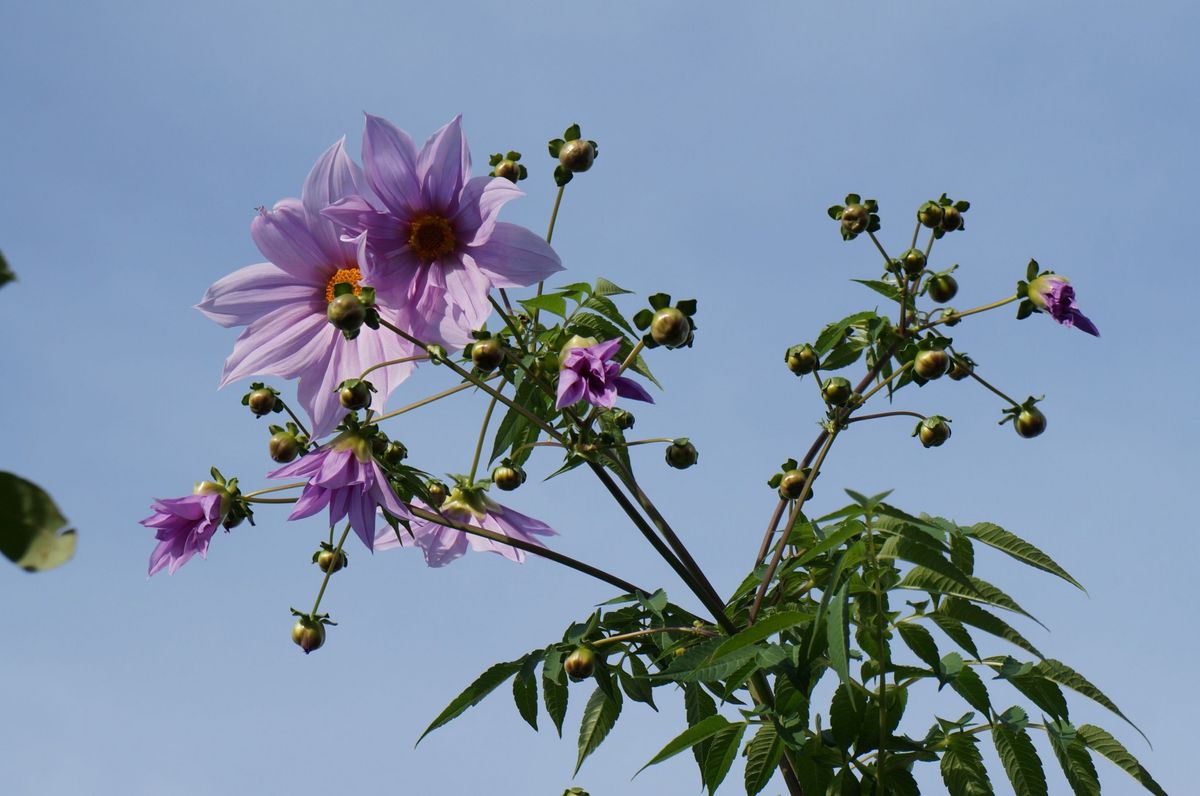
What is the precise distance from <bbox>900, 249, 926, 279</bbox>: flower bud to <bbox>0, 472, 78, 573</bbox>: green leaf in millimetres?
2357

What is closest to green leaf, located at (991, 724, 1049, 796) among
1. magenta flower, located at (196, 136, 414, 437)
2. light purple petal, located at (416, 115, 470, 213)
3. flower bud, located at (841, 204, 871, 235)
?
flower bud, located at (841, 204, 871, 235)

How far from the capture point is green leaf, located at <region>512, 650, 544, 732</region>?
237cm

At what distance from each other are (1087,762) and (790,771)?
0.55 m

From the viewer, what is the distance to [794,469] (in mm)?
2574

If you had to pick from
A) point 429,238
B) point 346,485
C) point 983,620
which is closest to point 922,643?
point 983,620

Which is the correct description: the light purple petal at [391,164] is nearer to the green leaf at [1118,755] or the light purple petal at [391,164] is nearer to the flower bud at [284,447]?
the flower bud at [284,447]

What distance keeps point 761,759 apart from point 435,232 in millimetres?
1184

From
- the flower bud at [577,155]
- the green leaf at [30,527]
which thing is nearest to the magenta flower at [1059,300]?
the flower bud at [577,155]

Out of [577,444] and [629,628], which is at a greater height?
[577,444]

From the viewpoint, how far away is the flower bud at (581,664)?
229cm

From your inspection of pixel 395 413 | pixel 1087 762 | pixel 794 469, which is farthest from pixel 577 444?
pixel 1087 762

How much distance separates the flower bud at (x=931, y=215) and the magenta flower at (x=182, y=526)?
1.63 metres

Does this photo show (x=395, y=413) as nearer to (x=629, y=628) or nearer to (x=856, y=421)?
(x=629, y=628)

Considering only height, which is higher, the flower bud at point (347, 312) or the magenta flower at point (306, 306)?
the magenta flower at point (306, 306)
